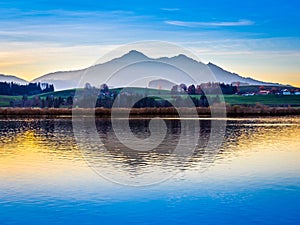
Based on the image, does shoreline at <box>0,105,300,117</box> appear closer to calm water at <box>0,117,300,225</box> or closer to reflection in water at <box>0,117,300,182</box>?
reflection in water at <box>0,117,300,182</box>

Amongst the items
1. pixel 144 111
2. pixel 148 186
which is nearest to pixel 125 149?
pixel 148 186

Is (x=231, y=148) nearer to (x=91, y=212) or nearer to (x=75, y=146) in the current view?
(x=75, y=146)

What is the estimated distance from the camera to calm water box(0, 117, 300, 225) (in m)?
14.8

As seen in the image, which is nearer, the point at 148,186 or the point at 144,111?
the point at 148,186

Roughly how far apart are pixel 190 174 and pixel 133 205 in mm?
5700

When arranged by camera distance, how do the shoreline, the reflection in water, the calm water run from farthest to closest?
1. the shoreline
2. the reflection in water
3. the calm water

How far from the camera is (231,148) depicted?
1223 inches

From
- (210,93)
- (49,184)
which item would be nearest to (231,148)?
(49,184)

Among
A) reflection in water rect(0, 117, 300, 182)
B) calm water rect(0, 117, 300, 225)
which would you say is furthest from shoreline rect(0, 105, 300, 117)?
calm water rect(0, 117, 300, 225)

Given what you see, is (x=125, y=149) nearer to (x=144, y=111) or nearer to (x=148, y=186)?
(x=148, y=186)

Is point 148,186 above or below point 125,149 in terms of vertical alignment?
below

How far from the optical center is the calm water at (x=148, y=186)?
14766 millimetres

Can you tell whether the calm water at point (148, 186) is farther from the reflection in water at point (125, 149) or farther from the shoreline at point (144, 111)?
the shoreline at point (144, 111)

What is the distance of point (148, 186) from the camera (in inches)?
755
